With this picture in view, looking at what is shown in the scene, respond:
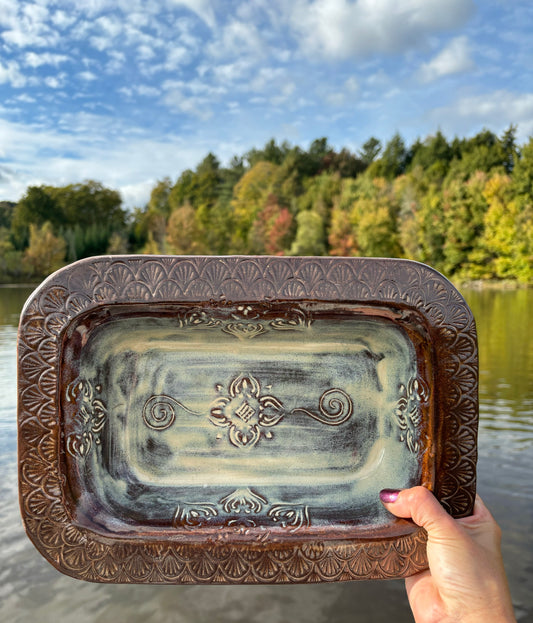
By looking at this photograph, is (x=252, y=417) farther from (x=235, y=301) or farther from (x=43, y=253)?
(x=43, y=253)

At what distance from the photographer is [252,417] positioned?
1.01m

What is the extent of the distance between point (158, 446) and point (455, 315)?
68 centimetres

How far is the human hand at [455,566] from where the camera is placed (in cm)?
89

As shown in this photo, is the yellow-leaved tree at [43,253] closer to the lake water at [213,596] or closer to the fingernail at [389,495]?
the lake water at [213,596]

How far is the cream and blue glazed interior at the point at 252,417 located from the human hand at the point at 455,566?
7 centimetres

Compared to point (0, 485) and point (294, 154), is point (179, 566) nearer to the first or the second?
point (0, 485)

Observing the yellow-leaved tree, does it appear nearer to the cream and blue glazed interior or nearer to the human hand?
the cream and blue glazed interior

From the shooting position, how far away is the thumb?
2.91 ft

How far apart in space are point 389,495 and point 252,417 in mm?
329

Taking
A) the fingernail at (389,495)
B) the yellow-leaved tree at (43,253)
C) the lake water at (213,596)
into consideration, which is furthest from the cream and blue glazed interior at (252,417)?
the yellow-leaved tree at (43,253)

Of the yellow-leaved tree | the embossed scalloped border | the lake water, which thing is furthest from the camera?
the yellow-leaved tree

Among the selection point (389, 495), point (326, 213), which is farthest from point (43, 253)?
point (389, 495)

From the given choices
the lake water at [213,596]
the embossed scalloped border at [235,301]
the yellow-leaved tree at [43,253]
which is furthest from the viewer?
the yellow-leaved tree at [43,253]

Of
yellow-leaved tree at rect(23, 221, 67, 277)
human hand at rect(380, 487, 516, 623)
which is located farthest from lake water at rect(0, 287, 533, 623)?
yellow-leaved tree at rect(23, 221, 67, 277)
